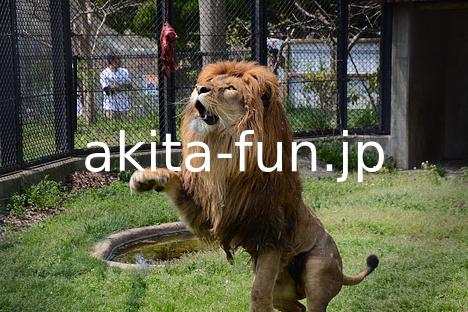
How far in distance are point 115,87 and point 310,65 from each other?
10.4ft

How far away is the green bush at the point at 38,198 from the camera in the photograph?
891cm

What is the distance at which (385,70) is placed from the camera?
12.6 m

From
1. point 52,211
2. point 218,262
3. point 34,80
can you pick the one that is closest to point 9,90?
point 34,80

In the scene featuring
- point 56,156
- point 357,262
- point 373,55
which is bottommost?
point 357,262

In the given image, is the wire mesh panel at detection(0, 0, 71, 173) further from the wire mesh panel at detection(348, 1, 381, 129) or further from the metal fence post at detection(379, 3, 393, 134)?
the metal fence post at detection(379, 3, 393, 134)

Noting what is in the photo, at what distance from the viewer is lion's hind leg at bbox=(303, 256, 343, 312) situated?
4.62 m

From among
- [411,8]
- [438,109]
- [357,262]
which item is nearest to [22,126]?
[357,262]

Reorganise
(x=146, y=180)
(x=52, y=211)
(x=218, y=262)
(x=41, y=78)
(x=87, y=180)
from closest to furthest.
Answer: (x=146, y=180)
(x=218, y=262)
(x=52, y=211)
(x=41, y=78)
(x=87, y=180)

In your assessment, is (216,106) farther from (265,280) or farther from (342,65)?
(342,65)

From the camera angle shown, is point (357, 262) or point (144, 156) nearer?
point (357, 262)

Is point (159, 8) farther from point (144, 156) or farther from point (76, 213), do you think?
point (76, 213)

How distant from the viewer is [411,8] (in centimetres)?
1195

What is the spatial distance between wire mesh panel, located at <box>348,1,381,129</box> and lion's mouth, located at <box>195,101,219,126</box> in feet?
29.2

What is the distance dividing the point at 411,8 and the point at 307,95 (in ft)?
6.48
